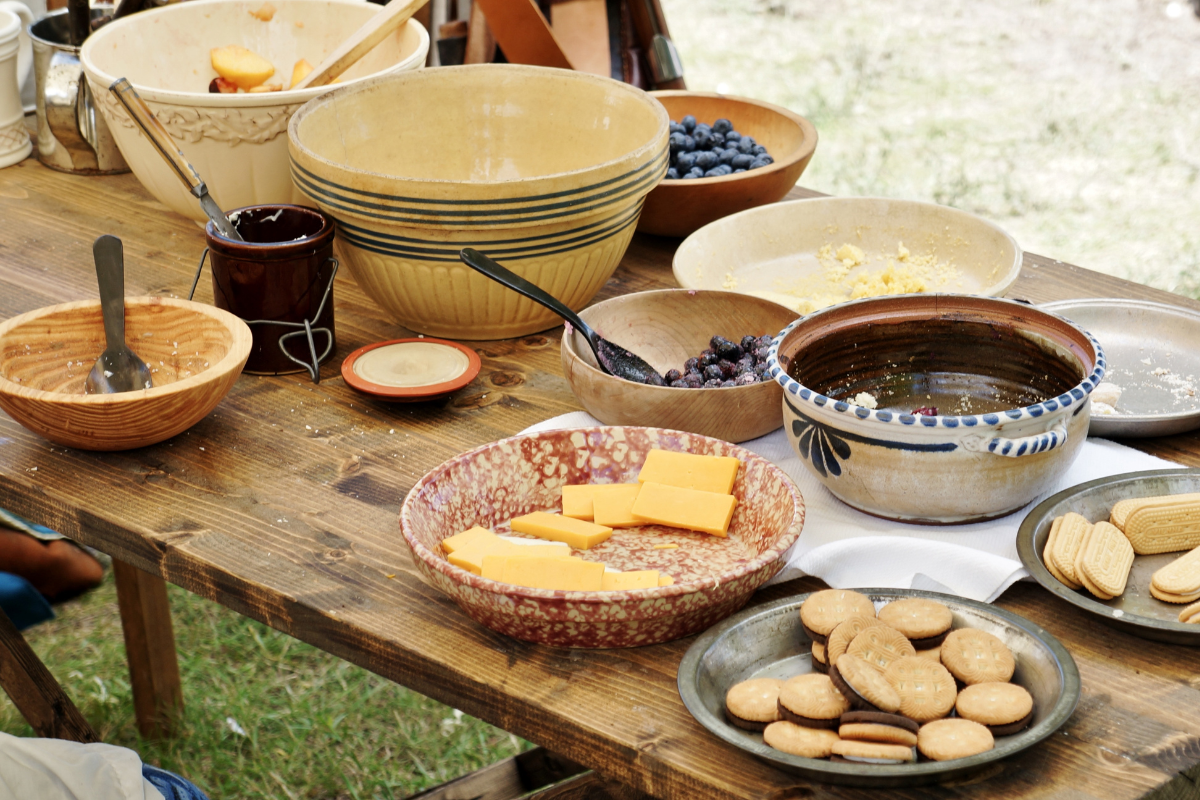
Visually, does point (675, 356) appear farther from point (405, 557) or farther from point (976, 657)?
point (976, 657)

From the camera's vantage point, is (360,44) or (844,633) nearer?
(844,633)

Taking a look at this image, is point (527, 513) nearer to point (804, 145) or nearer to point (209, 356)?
point (209, 356)

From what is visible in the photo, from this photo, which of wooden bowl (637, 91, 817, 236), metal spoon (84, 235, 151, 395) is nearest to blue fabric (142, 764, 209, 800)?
metal spoon (84, 235, 151, 395)

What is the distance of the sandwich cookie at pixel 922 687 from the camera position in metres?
0.83

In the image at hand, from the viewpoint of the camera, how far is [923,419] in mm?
1005

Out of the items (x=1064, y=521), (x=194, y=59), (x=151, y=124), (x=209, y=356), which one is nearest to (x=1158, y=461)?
(x=1064, y=521)

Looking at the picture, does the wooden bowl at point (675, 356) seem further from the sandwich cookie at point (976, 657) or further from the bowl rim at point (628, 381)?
the sandwich cookie at point (976, 657)

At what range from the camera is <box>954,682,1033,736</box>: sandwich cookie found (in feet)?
2.68

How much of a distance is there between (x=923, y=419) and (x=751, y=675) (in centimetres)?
26

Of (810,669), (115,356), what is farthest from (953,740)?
(115,356)

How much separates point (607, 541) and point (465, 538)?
14 centimetres

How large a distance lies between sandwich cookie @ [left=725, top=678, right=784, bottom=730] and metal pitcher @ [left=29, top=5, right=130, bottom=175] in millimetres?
1602

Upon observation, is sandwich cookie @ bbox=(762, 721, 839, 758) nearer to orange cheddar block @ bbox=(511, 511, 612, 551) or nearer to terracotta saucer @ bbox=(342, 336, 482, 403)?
orange cheddar block @ bbox=(511, 511, 612, 551)

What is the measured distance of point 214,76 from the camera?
6.17 feet
